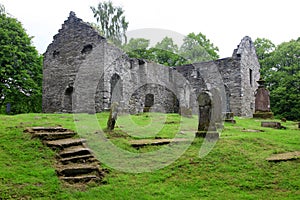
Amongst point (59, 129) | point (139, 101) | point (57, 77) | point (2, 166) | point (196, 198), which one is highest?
point (57, 77)

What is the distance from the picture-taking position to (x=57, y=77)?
680 inches

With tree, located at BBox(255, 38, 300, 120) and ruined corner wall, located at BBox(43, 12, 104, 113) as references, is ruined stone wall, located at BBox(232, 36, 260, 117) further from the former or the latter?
ruined corner wall, located at BBox(43, 12, 104, 113)

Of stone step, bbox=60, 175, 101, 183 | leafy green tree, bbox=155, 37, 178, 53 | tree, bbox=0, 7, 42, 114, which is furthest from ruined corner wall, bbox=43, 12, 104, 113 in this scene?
leafy green tree, bbox=155, 37, 178, 53

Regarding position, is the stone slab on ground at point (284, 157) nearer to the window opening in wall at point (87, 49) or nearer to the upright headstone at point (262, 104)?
the upright headstone at point (262, 104)

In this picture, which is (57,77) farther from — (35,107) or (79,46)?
(35,107)

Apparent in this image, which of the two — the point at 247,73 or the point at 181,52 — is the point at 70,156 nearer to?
the point at 247,73

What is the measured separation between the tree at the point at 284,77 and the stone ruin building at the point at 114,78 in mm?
4152

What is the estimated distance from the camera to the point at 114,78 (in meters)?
17.0

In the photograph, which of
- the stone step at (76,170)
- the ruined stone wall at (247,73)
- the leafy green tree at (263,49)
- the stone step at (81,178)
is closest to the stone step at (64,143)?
the stone step at (76,170)

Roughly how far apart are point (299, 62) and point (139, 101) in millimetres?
18420

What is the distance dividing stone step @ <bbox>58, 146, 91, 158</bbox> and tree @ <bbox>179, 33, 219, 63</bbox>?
28.7 meters

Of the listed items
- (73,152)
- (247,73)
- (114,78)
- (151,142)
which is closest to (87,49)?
(114,78)

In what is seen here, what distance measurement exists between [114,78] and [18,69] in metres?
9.45

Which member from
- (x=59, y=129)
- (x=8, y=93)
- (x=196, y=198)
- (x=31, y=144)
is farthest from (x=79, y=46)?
(x=196, y=198)
